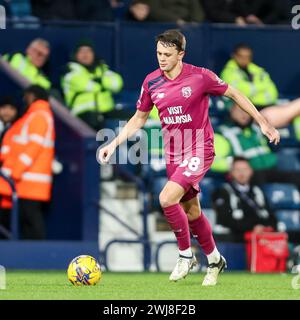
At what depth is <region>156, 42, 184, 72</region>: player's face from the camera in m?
11.2

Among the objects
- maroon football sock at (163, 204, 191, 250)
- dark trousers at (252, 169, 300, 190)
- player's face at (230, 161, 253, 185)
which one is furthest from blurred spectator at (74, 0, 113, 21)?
maroon football sock at (163, 204, 191, 250)

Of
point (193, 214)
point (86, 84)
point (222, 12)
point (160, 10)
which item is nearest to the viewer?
point (193, 214)

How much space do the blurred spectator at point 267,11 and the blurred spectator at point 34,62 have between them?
128 inches

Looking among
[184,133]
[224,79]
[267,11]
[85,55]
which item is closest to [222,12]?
[267,11]

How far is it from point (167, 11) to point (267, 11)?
163 cm

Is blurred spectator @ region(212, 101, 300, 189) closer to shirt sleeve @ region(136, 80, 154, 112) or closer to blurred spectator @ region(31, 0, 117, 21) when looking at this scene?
blurred spectator @ region(31, 0, 117, 21)

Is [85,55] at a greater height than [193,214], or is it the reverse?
[85,55]

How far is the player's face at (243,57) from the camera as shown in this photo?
17.5 m

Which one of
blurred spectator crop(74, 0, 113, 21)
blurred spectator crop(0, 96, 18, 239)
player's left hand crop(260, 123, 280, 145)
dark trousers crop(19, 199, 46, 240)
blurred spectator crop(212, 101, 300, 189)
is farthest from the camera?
blurred spectator crop(74, 0, 113, 21)

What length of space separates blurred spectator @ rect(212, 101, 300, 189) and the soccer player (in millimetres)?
5162

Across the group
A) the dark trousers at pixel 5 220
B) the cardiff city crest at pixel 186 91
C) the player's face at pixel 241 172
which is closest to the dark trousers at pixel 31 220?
the dark trousers at pixel 5 220

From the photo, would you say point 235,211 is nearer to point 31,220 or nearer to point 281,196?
point 281,196

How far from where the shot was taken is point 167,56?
11242 millimetres

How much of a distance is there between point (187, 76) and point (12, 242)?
425 cm
